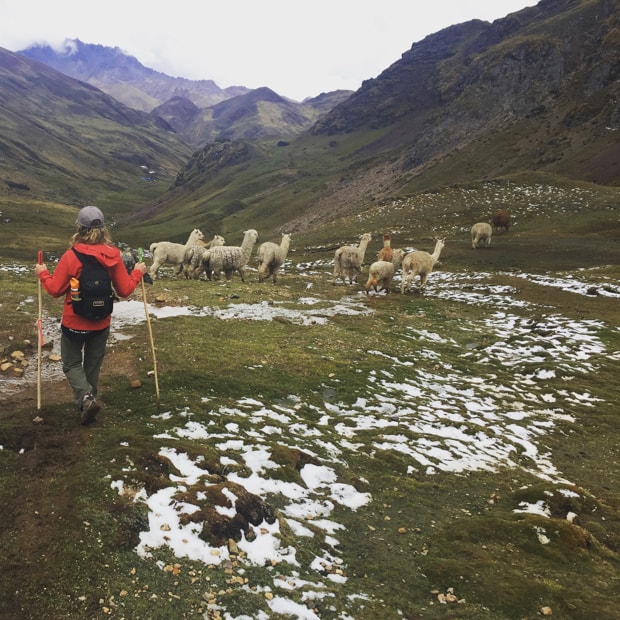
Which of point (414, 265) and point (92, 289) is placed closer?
point (92, 289)

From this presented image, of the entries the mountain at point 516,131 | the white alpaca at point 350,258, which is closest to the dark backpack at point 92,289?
the white alpaca at point 350,258

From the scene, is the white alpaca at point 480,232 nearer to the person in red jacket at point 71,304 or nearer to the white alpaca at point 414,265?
the white alpaca at point 414,265

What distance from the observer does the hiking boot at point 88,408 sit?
302 inches

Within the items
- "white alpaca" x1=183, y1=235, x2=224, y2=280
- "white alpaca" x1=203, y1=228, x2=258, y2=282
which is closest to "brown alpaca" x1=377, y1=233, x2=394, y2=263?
"white alpaca" x1=203, y1=228, x2=258, y2=282

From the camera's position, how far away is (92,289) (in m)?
7.31

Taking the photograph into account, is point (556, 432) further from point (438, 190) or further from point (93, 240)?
point (438, 190)

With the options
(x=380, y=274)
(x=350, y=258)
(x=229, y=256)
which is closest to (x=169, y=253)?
(x=229, y=256)

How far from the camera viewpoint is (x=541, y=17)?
549 ft

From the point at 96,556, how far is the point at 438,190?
74.0 meters

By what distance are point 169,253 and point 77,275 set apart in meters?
21.7

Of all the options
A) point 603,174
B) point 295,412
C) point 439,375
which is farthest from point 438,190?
point 295,412

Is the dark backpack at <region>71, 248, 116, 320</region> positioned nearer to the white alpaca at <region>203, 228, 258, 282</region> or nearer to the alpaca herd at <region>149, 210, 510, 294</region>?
the alpaca herd at <region>149, 210, 510, 294</region>

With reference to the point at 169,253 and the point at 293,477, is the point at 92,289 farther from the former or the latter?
the point at 169,253

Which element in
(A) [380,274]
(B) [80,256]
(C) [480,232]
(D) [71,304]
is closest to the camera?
(B) [80,256]
